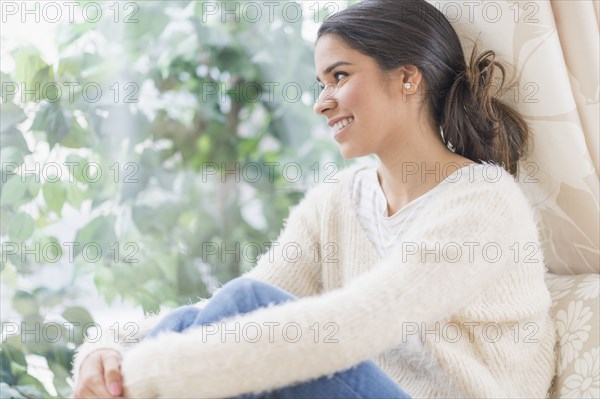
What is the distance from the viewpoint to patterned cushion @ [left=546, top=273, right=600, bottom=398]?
1196 mm

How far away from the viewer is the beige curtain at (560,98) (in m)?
1.31

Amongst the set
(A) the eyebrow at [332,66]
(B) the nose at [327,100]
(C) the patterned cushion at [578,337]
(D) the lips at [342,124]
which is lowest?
(C) the patterned cushion at [578,337]

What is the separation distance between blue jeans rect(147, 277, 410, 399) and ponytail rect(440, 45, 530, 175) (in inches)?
19.4

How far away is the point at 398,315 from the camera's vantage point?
3.31 ft

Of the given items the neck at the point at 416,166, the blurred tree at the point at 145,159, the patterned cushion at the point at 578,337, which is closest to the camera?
the patterned cushion at the point at 578,337

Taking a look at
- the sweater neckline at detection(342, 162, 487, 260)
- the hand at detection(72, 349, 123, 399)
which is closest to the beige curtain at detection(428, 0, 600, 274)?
the sweater neckline at detection(342, 162, 487, 260)

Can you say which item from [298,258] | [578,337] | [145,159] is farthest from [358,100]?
[145,159]

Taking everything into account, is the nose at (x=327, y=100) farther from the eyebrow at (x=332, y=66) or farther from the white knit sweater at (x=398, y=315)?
the white knit sweater at (x=398, y=315)

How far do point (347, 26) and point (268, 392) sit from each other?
66 centimetres

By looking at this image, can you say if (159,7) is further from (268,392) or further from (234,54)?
(268,392)

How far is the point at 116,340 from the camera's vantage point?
1.20 m

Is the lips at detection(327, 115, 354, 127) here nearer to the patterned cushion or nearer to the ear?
the ear

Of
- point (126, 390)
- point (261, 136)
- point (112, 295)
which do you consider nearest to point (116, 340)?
point (126, 390)

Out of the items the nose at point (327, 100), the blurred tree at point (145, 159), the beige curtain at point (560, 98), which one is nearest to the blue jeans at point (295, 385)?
the nose at point (327, 100)
